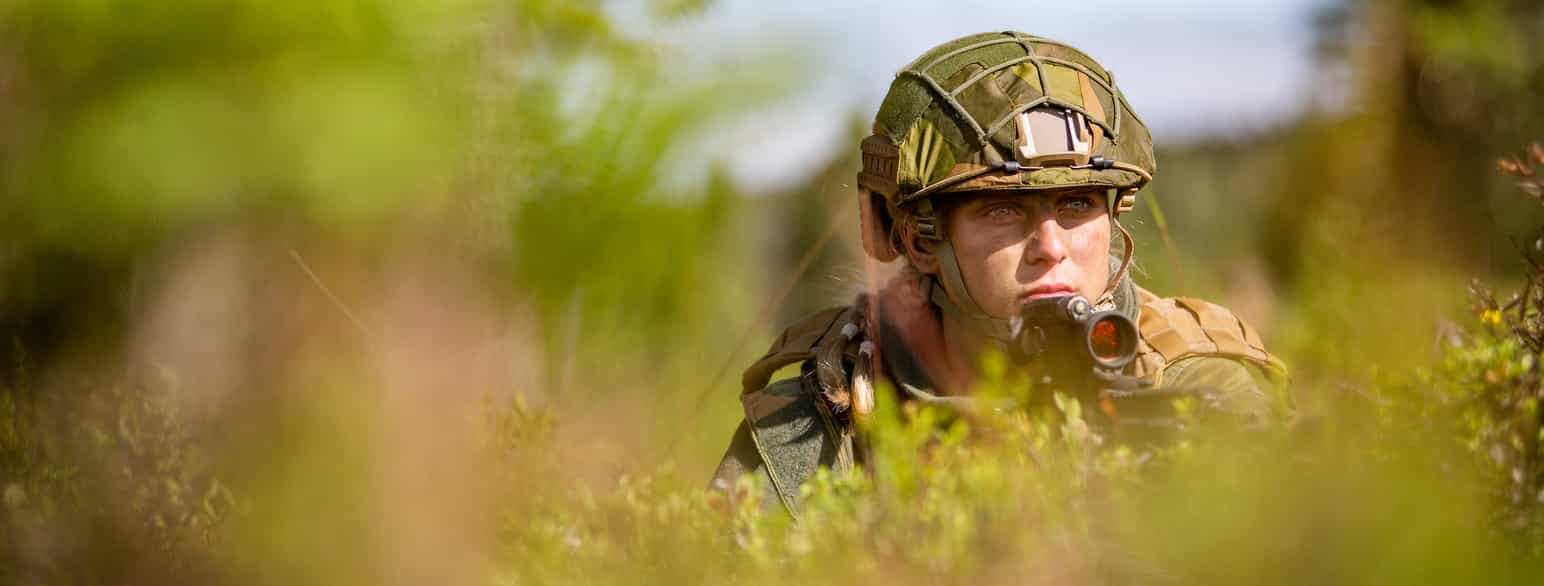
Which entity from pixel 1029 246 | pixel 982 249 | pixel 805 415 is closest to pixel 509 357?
pixel 805 415

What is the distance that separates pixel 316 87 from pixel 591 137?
108cm

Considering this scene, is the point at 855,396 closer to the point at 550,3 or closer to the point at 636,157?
the point at 636,157

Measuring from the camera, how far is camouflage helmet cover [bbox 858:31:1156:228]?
2934 mm

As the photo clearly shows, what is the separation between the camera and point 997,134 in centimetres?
294

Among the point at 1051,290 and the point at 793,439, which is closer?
A: the point at 1051,290

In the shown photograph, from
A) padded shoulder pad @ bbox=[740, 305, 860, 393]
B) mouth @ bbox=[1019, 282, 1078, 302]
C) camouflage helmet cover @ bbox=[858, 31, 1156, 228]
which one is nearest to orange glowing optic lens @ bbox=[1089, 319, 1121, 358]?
mouth @ bbox=[1019, 282, 1078, 302]

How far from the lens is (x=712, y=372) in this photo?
4.19 metres

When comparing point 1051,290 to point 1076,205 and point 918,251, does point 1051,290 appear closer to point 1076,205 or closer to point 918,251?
point 1076,205

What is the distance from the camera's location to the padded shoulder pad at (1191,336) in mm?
2965

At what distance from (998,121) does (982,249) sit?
0.90ft

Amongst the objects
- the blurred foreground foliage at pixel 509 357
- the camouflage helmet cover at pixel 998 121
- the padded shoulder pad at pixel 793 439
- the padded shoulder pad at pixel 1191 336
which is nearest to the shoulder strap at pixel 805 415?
the padded shoulder pad at pixel 793 439

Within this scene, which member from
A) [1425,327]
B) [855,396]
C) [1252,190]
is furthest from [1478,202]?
[855,396]

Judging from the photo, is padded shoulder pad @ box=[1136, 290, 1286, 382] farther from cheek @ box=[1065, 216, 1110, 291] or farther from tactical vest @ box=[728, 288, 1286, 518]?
cheek @ box=[1065, 216, 1110, 291]

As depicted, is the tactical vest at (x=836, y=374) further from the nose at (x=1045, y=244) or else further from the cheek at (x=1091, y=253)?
the nose at (x=1045, y=244)
